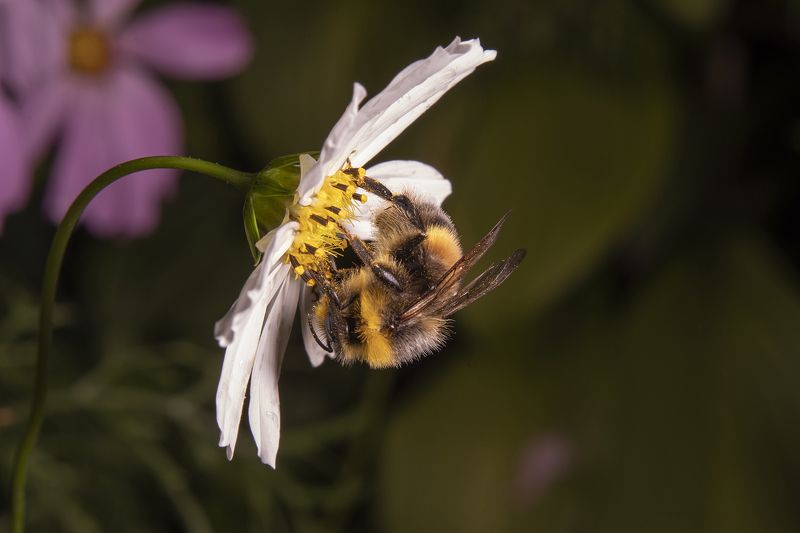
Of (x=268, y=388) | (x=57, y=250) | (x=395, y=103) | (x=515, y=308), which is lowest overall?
(x=515, y=308)

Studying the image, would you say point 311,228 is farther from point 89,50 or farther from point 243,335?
point 89,50

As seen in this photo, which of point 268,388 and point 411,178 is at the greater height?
point 411,178

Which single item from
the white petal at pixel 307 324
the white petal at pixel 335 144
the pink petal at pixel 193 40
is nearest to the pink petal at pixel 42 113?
the pink petal at pixel 193 40

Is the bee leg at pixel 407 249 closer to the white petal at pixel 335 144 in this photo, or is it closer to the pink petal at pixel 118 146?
the white petal at pixel 335 144

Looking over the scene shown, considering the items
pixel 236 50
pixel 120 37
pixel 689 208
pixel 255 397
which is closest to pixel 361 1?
pixel 236 50

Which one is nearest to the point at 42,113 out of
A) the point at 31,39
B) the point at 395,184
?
the point at 31,39

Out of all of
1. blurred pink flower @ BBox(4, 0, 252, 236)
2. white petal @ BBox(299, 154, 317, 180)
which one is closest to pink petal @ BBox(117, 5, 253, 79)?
blurred pink flower @ BBox(4, 0, 252, 236)
